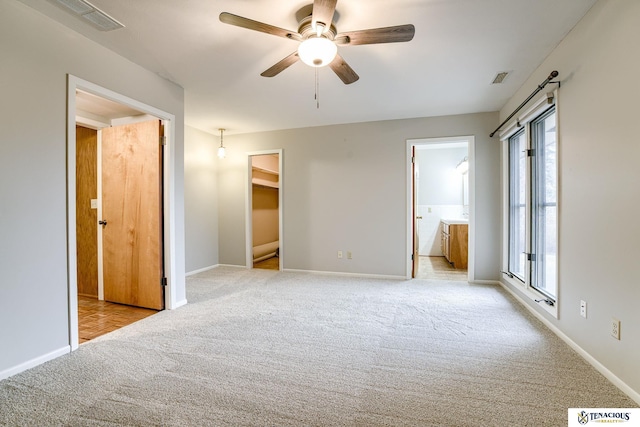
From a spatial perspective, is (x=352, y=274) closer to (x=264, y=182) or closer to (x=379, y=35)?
(x=264, y=182)

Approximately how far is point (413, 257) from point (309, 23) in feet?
11.5

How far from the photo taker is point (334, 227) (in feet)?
15.2

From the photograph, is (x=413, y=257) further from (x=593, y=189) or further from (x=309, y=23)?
(x=309, y=23)

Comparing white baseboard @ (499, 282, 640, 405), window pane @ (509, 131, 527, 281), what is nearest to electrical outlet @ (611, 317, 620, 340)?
white baseboard @ (499, 282, 640, 405)

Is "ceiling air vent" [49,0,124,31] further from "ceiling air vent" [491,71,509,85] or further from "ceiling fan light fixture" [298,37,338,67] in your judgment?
"ceiling air vent" [491,71,509,85]

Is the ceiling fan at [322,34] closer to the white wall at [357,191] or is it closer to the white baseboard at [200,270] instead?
the white wall at [357,191]

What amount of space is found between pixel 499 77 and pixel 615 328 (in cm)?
245

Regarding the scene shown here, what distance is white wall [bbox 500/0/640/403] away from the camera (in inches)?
63.4

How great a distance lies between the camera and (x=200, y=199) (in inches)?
191

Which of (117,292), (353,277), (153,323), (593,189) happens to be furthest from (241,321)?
(593,189)

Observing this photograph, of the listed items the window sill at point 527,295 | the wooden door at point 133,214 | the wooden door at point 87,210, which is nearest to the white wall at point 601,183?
the window sill at point 527,295

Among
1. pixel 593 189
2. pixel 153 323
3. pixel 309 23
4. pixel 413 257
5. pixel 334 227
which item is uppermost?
pixel 309 23

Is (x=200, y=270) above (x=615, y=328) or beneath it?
beneath

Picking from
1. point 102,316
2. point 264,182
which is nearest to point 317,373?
point 102,316
